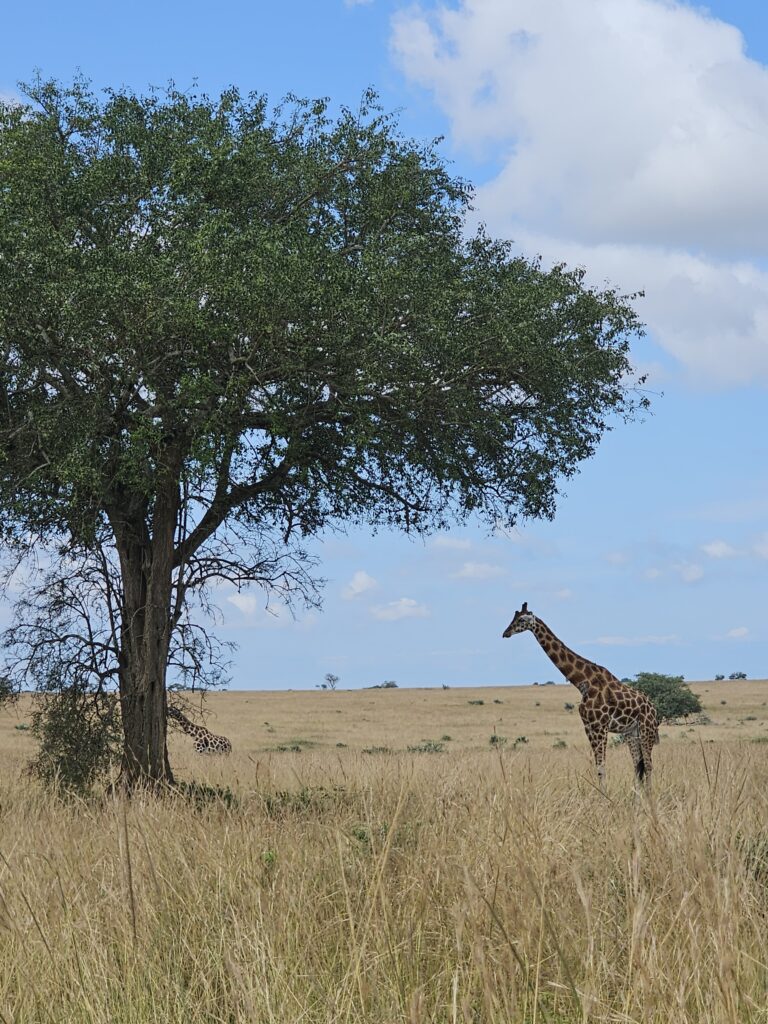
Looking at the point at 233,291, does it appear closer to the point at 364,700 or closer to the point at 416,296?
the point at 416,296

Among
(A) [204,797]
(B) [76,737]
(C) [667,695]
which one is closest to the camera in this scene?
(A) [204,797]

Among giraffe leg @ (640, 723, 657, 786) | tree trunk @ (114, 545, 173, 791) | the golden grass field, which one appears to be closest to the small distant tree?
giraffe leg @ (640, 723, 657, 786)

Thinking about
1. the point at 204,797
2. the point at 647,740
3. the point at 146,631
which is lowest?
the point at 204,797

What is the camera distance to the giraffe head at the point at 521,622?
21.1m

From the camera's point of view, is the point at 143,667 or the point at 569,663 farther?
the point at 569,663

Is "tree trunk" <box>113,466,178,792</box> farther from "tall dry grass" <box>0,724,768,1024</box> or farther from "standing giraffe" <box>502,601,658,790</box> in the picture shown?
"tall dry grass" <box>0,724,768,1024</box>

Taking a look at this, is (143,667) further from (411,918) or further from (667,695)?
(667,695)

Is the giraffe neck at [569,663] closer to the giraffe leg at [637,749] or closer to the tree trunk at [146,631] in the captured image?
the giraffe leg at [637,749]

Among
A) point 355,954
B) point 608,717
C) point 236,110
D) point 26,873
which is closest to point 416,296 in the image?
point 236,110

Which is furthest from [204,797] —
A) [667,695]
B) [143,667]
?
[667,695]

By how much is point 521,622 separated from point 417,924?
50.5 ft

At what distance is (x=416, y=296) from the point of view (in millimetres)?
16219

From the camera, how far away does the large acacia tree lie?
15.6 meters

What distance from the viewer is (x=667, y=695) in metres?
60.2
